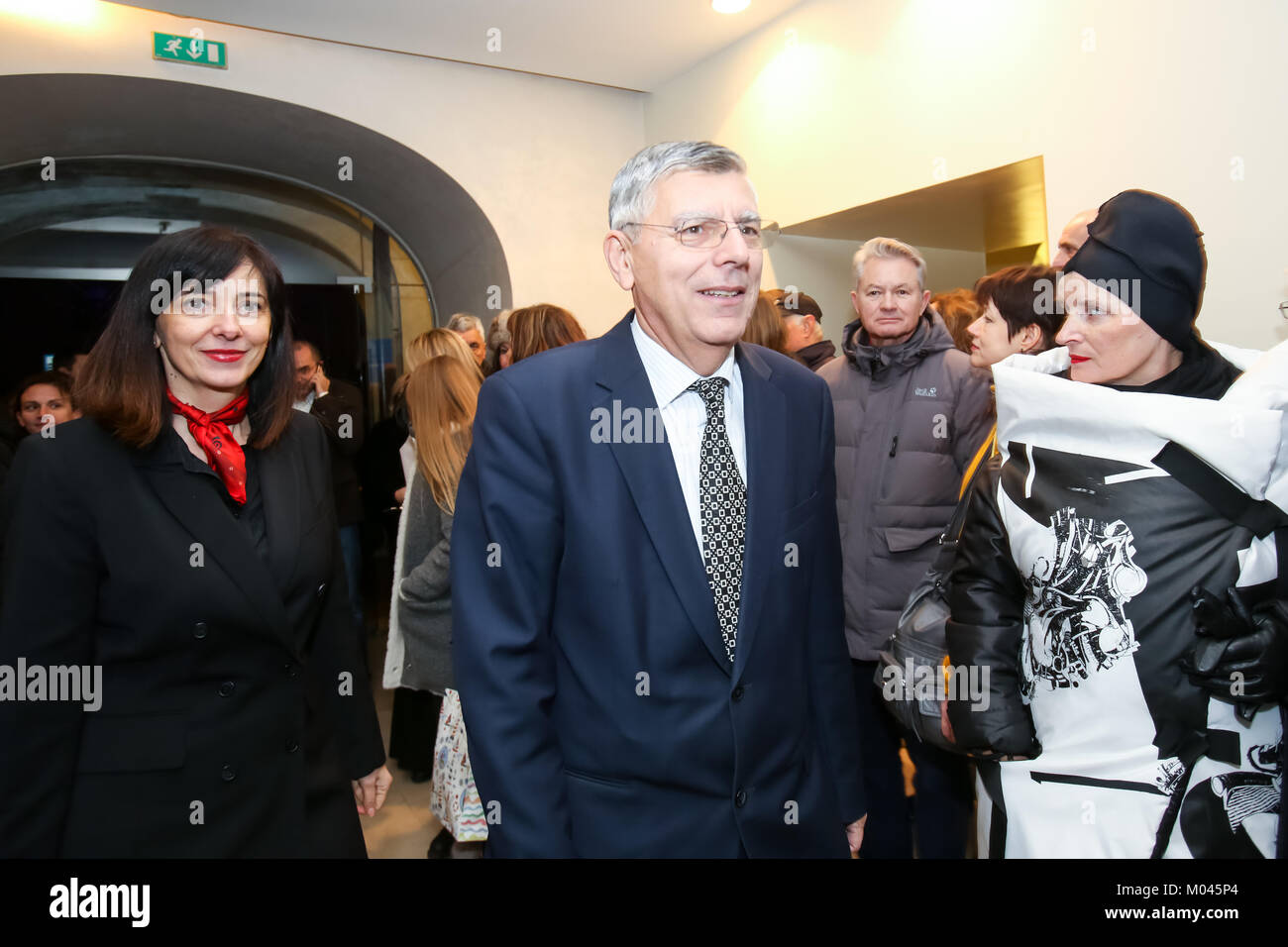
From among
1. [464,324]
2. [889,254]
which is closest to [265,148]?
[464,324]

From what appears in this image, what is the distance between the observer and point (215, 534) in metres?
1.55

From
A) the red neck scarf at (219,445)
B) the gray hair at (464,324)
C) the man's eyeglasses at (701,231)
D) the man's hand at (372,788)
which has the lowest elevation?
the man's hand at (372,788)

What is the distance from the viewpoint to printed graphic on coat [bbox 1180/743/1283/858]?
1.35 metres

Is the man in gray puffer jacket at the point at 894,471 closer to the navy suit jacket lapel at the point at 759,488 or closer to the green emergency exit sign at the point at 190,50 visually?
the navy suit jacket lapel at the point at 759,488

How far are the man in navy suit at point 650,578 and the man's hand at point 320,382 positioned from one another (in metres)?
3.80

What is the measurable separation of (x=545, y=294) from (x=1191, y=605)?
521 cm

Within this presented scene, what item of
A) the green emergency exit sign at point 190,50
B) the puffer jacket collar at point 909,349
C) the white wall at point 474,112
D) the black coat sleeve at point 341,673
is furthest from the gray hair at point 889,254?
the green emergency exit sign at point 190,50

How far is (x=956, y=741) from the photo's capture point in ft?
5.25

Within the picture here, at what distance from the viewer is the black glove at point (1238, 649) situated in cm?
130

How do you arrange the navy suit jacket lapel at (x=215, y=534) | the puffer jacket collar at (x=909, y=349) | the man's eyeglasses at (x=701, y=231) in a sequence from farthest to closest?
the puffer jacket collar at (x=909, y=349)
the navy suit jacket lapel at (x=215, y=534)
the man's eyeglasses at (x=701, y=231)

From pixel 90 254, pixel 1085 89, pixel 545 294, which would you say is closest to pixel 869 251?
pixel 1085 89

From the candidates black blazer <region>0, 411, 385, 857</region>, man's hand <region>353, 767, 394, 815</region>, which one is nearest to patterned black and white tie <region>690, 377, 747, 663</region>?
black blazer <region>0, 411, 385, 857</region>

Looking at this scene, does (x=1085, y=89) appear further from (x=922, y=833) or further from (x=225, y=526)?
(x=225, y=526)

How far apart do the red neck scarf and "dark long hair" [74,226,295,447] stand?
0.14 feet
